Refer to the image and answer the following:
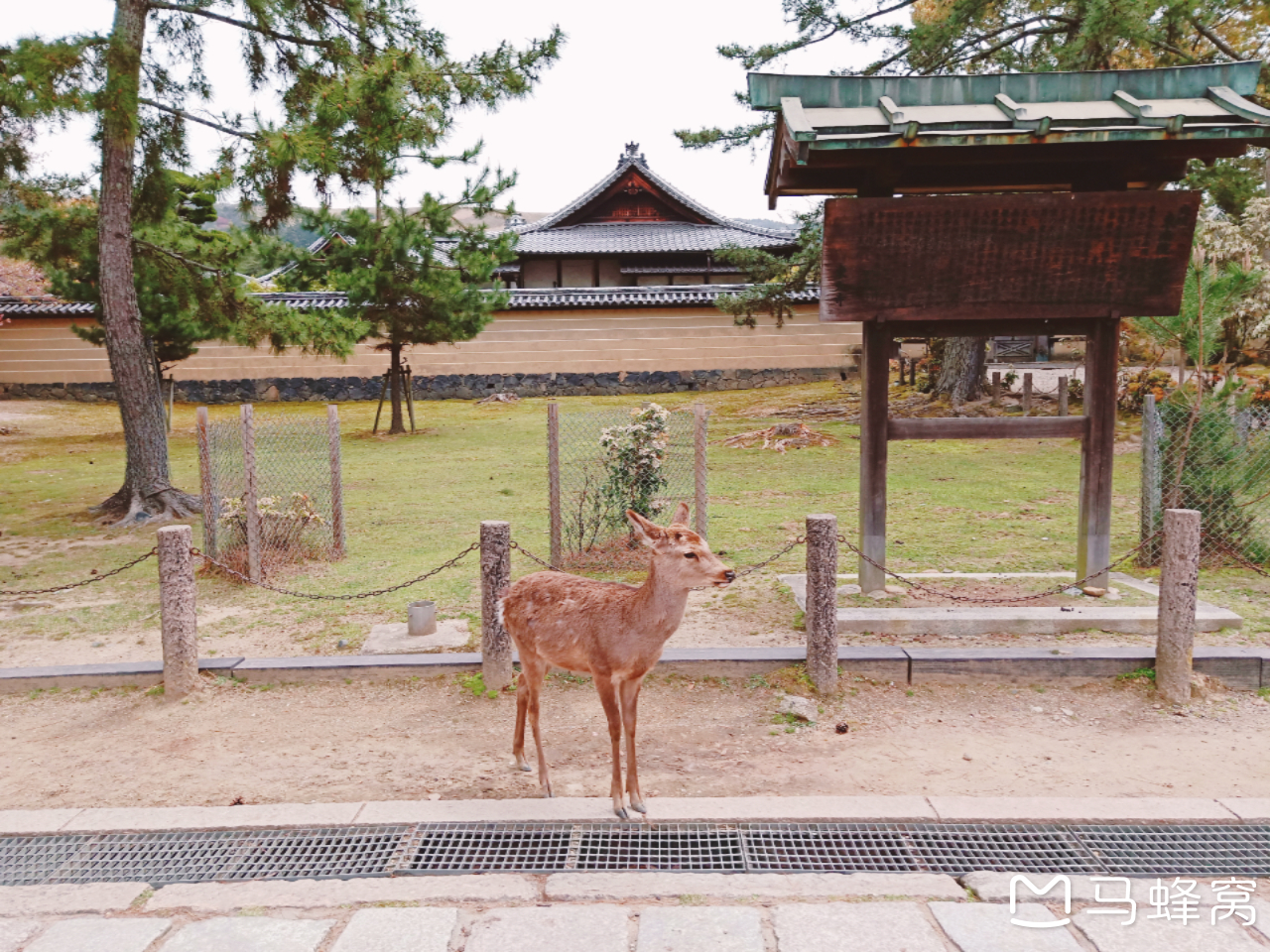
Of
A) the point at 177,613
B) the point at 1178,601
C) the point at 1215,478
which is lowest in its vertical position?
the point at 177,613

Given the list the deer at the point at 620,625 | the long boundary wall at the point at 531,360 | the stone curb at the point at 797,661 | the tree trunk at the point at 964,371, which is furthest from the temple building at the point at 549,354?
the deer at the point at 620,625

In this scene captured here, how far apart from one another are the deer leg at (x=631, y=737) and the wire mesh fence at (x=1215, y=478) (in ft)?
19.9

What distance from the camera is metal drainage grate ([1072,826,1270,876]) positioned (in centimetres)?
375

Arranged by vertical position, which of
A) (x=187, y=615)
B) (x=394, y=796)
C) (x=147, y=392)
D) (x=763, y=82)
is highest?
(x=763, y=82)

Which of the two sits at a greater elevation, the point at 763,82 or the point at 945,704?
the point at 763,82

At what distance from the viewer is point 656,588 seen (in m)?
4.21

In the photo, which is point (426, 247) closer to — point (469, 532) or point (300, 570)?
point (469, 532)

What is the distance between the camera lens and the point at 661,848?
4.01 meters

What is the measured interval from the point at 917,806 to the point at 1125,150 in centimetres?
519

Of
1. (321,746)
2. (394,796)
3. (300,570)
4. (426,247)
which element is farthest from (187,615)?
(426,247)

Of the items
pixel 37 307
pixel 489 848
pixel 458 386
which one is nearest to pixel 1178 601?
pixel 489 848

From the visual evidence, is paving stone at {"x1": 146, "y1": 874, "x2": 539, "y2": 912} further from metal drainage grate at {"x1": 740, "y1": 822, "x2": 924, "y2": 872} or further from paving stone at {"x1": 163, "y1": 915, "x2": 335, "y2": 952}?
metal drainage grate at {"x1": 740, "y1": 822, "x2": 924, "y2": 872}

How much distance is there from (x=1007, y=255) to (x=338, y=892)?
5.96m

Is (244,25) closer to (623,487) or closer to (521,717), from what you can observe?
(623,487)
